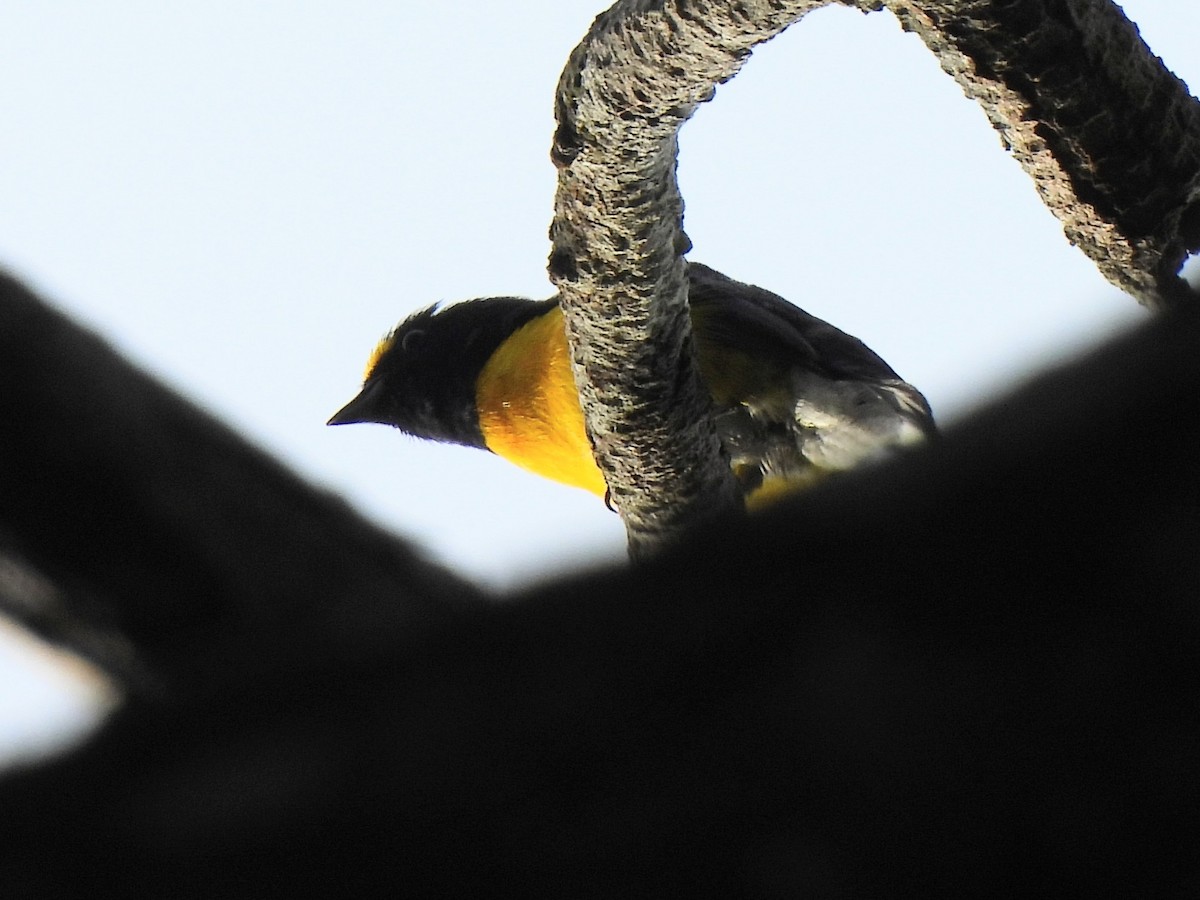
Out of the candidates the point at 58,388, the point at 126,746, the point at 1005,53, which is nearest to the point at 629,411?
the point at 1005,53

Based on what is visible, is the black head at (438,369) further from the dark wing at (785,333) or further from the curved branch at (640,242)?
the curved branch at (640,242)

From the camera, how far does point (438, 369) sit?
4.73 meters

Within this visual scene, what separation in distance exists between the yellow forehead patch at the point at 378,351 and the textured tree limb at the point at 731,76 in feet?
7.60

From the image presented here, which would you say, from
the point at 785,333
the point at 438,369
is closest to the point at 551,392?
the point at 438,369

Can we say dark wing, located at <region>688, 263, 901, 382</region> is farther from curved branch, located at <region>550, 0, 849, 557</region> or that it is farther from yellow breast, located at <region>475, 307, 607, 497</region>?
curved branch, located at <region>550, 0, 849, 557</region>

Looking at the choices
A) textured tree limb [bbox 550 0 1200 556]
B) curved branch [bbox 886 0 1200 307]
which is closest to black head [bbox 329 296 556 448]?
textured tree limb [bbox 550 0 1200 556]

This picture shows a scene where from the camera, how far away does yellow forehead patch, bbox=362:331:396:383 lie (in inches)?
193

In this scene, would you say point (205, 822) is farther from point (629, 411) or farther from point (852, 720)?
point (629, 411)

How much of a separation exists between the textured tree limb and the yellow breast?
4.67 ft

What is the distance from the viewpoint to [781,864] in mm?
510

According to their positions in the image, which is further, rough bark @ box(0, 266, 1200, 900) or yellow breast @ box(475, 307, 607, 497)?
yellow breast @ box(475, 307, 607, 497)

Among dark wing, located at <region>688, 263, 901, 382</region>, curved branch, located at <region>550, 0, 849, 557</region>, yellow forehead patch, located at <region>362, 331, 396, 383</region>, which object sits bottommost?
curved branch, located at <region>550, 0, 849, 557</region>

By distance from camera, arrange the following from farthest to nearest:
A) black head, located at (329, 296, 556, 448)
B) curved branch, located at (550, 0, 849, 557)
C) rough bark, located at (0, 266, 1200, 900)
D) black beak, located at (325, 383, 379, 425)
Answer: black beak, located at (325, 383, 379, 425)
black head, located at (329, 296, 556, 448)
curved branch, located at (550, 0, 849, 557)
rough bark, located at (0, 266, 1200, 900)

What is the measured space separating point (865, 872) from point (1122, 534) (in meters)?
0.18
